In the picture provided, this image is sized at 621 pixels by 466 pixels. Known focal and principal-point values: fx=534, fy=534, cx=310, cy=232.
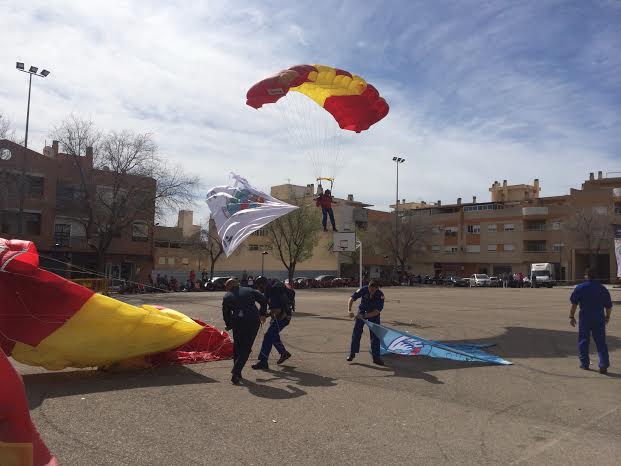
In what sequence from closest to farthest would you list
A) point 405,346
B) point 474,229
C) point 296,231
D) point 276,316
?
point 276,316
point 405,346
point 296,231
point 474,229

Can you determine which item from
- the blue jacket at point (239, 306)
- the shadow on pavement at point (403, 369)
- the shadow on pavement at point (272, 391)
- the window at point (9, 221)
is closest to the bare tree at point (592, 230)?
the window at point (9, 221)

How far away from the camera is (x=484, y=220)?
76.1 m

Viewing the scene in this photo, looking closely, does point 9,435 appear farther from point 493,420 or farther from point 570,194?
point 570,194

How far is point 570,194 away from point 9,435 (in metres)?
76.0

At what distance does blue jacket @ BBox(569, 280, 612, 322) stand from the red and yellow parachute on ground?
21.9ft

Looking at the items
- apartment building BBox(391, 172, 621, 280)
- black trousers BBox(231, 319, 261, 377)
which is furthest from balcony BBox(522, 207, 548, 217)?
black trousers BBox(231, 319, 261, 377)

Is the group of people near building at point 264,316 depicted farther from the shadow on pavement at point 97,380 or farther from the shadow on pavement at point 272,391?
the shadow on pavement at point 97,380

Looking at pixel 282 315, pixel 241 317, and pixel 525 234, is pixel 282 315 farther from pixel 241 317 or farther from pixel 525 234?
pixel 525 234

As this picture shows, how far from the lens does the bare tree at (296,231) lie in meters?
53.9

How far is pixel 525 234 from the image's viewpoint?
236 feet

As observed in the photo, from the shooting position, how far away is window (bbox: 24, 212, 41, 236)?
135 ft

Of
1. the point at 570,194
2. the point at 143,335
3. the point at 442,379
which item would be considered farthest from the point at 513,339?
the point at 570,194

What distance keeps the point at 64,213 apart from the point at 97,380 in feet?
127

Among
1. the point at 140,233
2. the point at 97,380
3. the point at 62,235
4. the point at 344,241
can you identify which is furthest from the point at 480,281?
the point at 97,380
